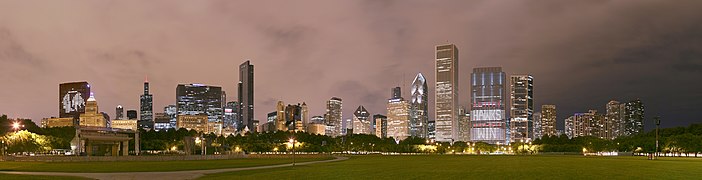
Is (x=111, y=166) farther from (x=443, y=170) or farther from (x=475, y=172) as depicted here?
(x=475, y=172)

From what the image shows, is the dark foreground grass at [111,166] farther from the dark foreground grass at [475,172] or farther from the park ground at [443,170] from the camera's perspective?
the dark foreground grass at [475,172]

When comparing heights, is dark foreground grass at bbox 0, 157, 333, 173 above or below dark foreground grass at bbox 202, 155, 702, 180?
below

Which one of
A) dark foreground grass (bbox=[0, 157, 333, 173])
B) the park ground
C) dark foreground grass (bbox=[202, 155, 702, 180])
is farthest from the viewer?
dark foreground grass (bbox=[0, 157, 333, 173])

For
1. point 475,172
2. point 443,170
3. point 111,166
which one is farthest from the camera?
point 111,166

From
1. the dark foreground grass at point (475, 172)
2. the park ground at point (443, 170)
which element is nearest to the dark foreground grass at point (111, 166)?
the park ground at point (443, 170)

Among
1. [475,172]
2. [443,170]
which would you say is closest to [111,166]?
[443,170]

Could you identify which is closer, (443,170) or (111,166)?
(443,170)

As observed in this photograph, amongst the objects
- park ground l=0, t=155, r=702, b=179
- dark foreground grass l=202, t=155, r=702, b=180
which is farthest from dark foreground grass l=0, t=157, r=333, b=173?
dark foreground grass l=202, t=155, r=702, b=180

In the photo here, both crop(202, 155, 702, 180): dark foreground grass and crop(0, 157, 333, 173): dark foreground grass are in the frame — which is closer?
crop(202, 155, 702, 180): dark foreground grass

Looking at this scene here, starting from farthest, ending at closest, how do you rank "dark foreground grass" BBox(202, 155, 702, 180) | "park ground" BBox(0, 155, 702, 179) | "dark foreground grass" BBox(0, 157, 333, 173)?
"dark foreground grass" BBox(0, 157, 333, 173) → "park ground" BBox(0, 155, 702, 179) → "dark foreground grass" BBox(202, 155, 702, 180)

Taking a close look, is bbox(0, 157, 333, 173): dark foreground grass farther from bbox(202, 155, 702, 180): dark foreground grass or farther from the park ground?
bbox(202, 155, 702, 180): dark foreground grass

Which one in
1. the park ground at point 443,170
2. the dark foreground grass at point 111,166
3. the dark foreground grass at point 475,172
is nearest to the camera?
the dark foreground grass at point 475,172

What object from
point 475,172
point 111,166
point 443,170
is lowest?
point 111,166

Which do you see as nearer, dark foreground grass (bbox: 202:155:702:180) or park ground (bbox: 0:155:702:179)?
dark foreground grass (bbox: 202:155:702:180)
